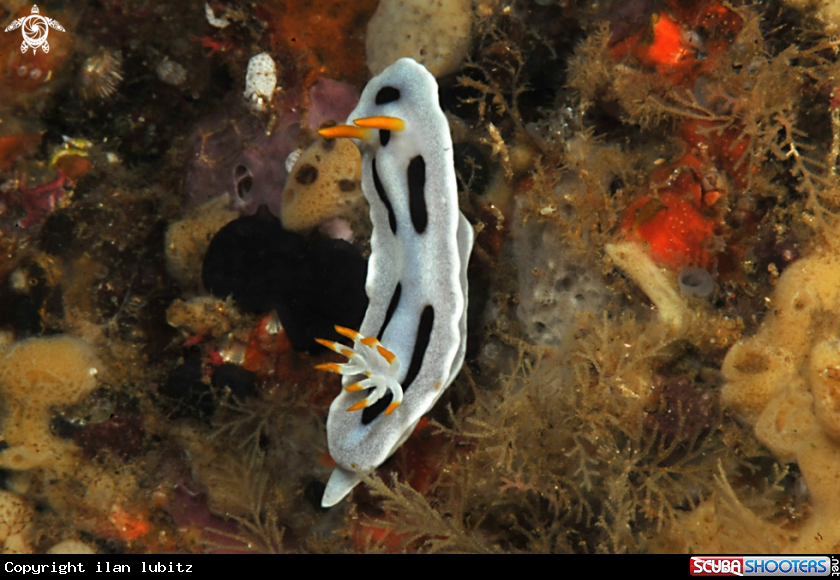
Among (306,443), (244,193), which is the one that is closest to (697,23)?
(244,193)

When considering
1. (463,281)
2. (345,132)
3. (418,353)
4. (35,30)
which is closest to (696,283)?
(463,281)

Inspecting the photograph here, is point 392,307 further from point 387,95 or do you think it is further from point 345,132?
point 387,95

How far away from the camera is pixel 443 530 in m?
2.65

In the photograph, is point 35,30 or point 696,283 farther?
point 35,30

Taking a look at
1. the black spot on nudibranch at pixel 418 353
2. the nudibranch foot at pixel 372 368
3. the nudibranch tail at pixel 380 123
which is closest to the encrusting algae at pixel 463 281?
the nudibranch tail at pixel 380 123

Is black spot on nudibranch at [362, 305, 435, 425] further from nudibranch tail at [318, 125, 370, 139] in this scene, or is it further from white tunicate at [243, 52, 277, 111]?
white tunicate at [243, 52, 277, 111]

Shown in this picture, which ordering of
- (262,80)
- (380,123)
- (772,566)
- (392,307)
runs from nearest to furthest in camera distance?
(772,566) → (380,123) → (392,307) → (262,80)

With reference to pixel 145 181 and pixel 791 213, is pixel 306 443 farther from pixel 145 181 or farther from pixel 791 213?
pixel 791 213

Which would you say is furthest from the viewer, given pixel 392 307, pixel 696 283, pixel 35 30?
pixel 35 30

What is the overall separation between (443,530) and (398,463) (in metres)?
0.60

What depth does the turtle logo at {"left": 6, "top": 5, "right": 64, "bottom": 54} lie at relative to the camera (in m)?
3.34

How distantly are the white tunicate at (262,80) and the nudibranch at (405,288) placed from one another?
1.05 meters

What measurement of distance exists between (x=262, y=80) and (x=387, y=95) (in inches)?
51.0

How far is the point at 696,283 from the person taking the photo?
8.77ft
